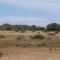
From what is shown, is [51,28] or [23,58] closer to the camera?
[23,58]

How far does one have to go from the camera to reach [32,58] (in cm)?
2609

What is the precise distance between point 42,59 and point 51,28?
376ft

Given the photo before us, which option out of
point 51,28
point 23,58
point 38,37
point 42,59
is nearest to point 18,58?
point 23,58

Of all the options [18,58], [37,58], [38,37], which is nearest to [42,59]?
[37,58]

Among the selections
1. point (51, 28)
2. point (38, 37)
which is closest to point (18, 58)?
point (38, 37)

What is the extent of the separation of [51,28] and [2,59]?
115452 mm

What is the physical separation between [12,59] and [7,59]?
46cm

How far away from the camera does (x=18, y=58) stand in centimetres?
2592

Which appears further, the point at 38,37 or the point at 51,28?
the point at 51,28

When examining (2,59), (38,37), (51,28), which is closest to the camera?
(2,59)

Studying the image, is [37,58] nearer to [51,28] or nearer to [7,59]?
[7,59]

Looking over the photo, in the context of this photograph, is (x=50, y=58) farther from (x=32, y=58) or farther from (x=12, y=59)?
(x=12, y=59)

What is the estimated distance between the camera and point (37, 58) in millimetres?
26141

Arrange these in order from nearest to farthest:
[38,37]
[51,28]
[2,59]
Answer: [2,59], [38,37], [51,28]
